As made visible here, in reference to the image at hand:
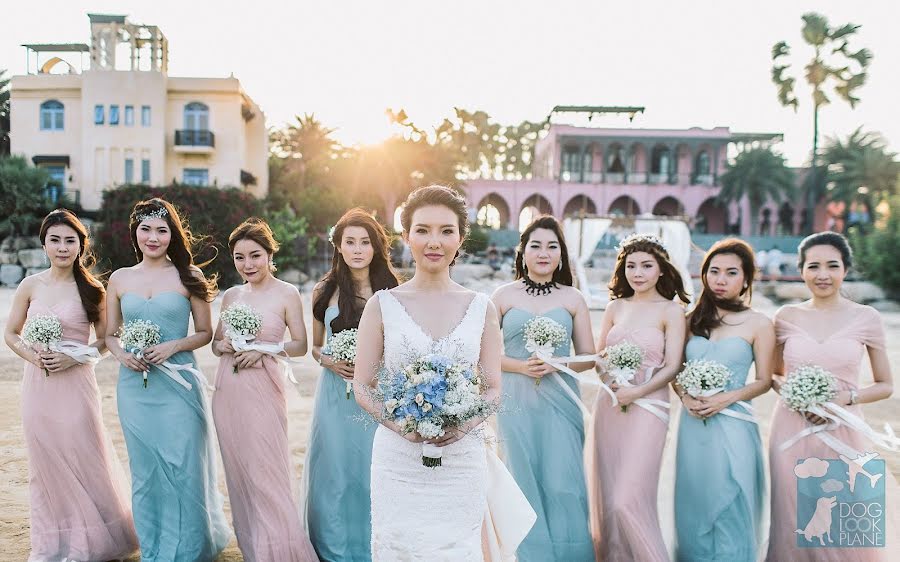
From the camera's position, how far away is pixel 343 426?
18.3 ft

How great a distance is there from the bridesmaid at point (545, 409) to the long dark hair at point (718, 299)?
814mm

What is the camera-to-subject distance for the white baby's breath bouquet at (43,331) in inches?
213

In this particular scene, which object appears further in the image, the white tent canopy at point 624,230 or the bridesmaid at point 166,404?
the white tent canopy at point 624,230

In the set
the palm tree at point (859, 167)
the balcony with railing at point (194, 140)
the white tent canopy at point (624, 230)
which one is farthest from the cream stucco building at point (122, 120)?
the palm tree at point (859, 167)

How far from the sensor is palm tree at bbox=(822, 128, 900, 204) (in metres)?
50.3

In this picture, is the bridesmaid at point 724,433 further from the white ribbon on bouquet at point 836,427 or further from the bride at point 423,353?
the bride at point 423,353

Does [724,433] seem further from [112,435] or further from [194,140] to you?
[194,140]

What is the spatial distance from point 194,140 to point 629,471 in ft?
116

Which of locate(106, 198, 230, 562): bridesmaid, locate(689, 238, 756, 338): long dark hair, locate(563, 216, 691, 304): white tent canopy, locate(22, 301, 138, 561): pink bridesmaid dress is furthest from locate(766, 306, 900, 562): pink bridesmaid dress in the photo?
locate(563, 216, 691, 304): white tent canopy

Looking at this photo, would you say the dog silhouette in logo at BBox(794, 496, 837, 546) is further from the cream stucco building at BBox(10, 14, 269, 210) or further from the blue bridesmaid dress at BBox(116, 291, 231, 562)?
the cream stucco building at BBox(10, 14, 269, 210)

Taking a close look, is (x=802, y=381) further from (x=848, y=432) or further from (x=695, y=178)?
(x=695, y=178)

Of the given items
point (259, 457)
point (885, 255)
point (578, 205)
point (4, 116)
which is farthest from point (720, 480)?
point (578, 205)

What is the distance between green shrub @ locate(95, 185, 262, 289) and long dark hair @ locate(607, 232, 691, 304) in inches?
1035

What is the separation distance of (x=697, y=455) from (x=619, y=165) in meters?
53.3
